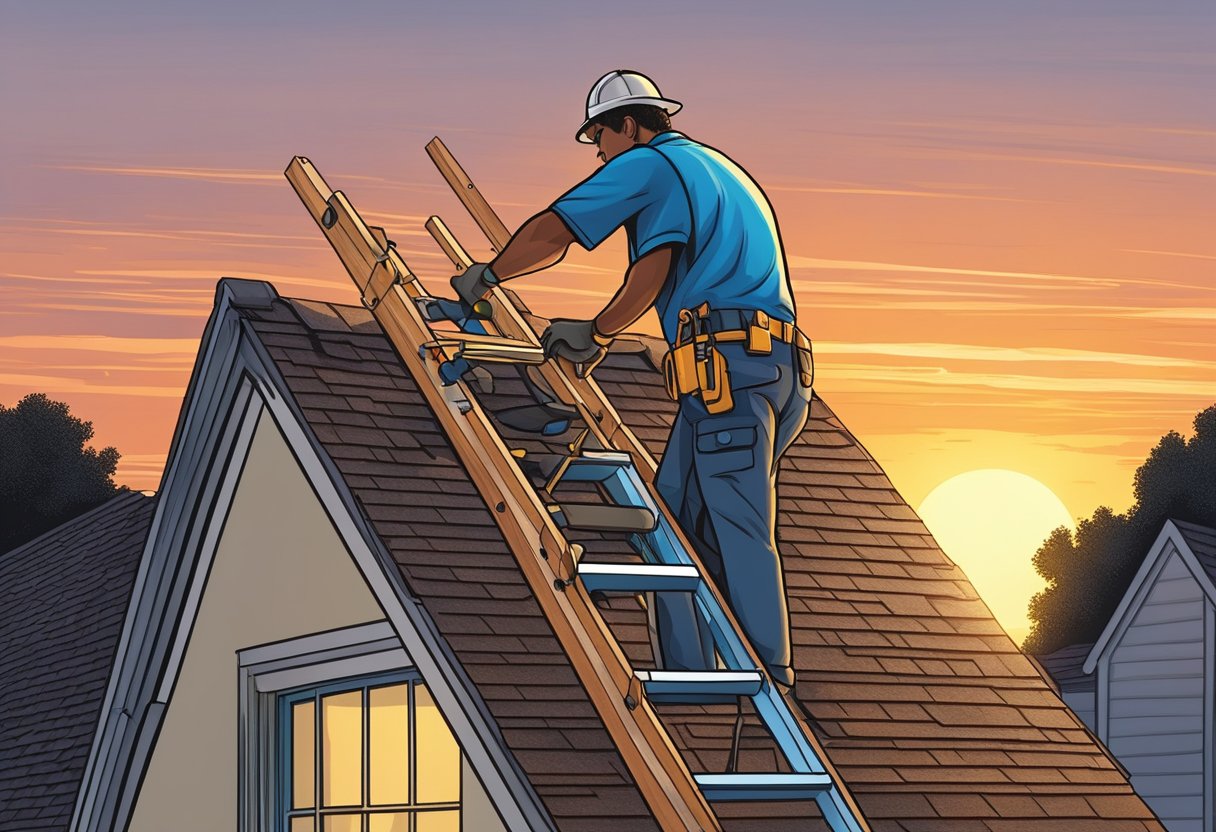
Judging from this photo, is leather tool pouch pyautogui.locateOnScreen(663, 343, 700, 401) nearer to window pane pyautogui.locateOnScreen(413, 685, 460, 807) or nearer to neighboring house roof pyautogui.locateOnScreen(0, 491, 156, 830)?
window pane pyautogui.locateOnScreen(413, 685, 460, 807)

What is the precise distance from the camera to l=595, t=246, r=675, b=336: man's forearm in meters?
6.48

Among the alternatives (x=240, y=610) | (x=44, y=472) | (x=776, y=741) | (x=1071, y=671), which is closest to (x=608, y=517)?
(x=776, y=741)

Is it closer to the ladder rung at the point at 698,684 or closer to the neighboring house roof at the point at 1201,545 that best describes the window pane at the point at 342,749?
the ladder rung at the point at 698,684

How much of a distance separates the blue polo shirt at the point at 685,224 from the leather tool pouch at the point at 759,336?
7 centimetres

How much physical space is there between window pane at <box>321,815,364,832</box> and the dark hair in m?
3.30

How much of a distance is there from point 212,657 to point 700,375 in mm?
3903

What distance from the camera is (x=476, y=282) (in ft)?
22.1

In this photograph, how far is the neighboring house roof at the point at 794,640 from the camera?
7.19 m

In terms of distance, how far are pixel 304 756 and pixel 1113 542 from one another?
3294 centimetres

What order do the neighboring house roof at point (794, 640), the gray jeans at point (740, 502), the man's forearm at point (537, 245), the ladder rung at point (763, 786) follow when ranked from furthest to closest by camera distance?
the neighboring house roof at point (794, 640) → the man's forearm at point (537, 245) → the gray jeans at point (740, 502) → the ladder rung at point (763, 786)

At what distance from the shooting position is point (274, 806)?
27.5 feet

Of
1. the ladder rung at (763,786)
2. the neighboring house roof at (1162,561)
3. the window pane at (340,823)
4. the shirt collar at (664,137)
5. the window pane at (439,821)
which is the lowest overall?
the ladder rung at (763,786)

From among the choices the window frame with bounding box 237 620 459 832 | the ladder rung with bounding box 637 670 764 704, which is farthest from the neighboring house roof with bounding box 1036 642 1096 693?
the ladder rung with bounding box 637 670 764 704

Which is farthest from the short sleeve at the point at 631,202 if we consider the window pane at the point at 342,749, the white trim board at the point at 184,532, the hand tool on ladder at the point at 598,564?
the window pane at the point at 342,749
